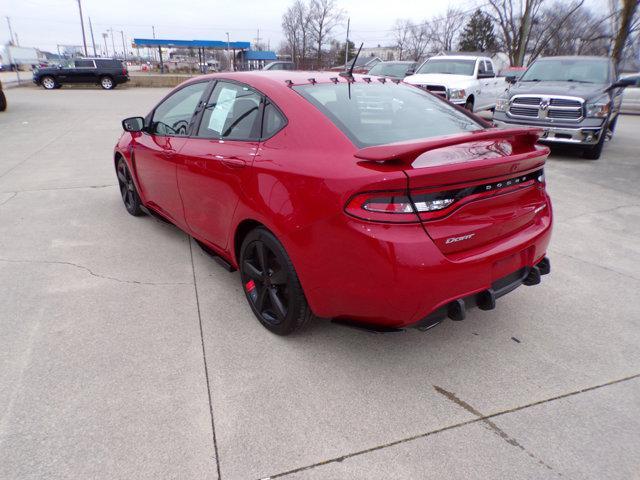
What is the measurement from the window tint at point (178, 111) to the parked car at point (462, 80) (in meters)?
8.41

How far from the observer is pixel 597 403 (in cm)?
233

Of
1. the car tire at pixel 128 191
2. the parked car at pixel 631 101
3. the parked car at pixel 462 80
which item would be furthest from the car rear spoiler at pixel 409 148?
the parked car at pixel 631 101

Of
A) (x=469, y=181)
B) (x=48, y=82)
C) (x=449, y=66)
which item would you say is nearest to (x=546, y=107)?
(x=449, y=66)

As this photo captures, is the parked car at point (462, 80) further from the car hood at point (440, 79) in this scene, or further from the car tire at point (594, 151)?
the car tire at point (594, 151)

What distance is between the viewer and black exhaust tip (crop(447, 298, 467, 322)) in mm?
2170

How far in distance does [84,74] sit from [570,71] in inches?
1018

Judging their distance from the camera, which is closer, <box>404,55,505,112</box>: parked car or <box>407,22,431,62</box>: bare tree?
<box>404,55,505,112</box>: parked car

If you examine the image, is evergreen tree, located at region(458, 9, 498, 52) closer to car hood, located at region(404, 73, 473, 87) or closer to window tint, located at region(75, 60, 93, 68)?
window tint, located at region(75, 60, 93, 68)

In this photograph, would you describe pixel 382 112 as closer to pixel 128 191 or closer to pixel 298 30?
pixel 128 191

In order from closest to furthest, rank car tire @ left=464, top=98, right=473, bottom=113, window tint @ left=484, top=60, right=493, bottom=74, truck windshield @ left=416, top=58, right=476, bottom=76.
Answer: car tire @ left=464, top=98, right=473, bottom=113
truck windshield @ left=416, top=58, right=476, bottom=76
window tint @ left=484, top=60, right=493, bottom=74

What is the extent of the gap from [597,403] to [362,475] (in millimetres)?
1355

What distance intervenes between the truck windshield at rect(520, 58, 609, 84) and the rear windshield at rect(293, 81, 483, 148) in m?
7.58

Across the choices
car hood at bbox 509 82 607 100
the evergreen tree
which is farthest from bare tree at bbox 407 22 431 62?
car hood at bbox 509 82 607 100

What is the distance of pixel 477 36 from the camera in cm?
5634
